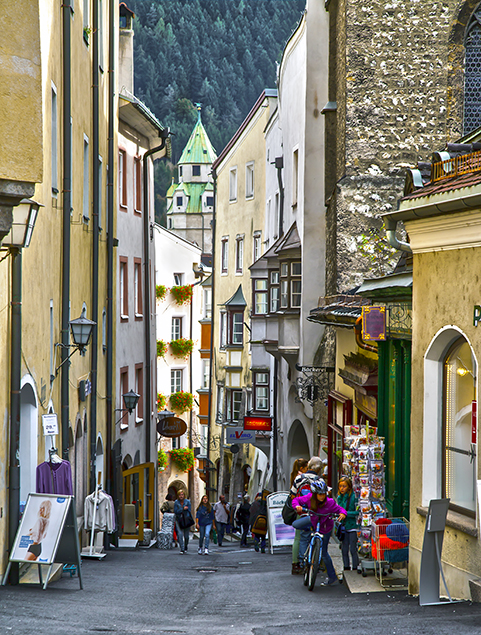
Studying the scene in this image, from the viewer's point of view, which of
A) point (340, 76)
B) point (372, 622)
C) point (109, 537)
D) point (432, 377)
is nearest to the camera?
point (372, 622)

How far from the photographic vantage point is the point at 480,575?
7648 millimetres

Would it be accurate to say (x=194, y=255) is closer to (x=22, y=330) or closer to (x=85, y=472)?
(x=85, y=472)

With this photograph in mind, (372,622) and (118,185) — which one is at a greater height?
(118,185)

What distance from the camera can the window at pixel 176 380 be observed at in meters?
46.5

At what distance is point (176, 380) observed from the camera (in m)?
46.9

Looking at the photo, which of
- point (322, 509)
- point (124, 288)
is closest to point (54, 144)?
point (322, 509)

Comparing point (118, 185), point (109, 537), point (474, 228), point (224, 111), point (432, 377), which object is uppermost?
point (224, 111)

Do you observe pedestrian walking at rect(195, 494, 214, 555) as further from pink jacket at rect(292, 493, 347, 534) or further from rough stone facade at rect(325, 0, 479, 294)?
pink jacket at rect(292, 493, 347, 534)

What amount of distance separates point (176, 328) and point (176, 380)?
2.82 meters

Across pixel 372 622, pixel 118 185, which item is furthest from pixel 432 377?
pixel 118 185

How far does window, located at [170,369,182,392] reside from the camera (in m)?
46.5

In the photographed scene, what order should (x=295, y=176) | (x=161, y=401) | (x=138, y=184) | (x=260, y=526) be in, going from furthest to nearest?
1. (x=161, y=401)
2. (x=138, y=184)
3. (x=295, y=176)
4. (x=260, y=526)

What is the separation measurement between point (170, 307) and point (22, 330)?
114 ft

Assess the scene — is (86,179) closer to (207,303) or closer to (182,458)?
(182,458)
